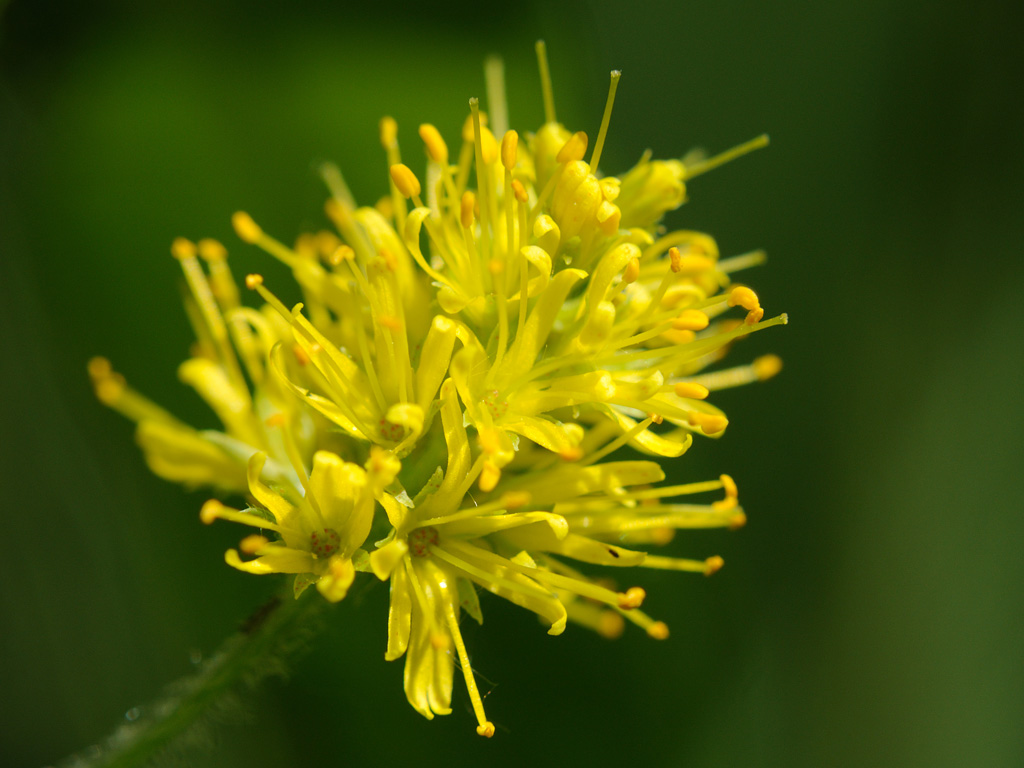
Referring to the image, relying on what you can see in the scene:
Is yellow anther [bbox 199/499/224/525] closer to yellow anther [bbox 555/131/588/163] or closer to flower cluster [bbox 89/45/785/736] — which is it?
flower cluster [bbox 89/45/785/736]

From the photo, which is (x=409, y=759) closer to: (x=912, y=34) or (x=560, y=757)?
(x=560, y=757)

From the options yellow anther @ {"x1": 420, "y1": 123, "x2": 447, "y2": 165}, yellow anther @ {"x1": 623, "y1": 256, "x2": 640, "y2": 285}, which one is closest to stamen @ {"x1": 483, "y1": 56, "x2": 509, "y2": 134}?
yellow anther @ {"x1": 420, "y1": 123, "x2": 447, "y2": 165}

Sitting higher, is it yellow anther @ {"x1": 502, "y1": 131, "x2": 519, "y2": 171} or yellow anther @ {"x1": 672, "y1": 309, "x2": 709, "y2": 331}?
yellow anther @ {"x1": 502, "y1": 131, "x2": 519, "y2": 171}

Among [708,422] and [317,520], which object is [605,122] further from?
[317,520]

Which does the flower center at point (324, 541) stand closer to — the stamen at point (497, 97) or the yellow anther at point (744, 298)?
the yellow anther at point (744, 298)

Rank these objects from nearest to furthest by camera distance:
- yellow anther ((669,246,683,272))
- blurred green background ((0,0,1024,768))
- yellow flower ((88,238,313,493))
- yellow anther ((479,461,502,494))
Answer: yellow anther ((479,461,502,494))
yellow anther ((669,246,683,272))
yellow flower ((88,238,313,493))
blurred green background ((0,0,1024,768))

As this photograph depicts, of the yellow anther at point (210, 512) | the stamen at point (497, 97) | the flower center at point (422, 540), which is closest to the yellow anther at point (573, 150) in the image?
the stamen at point (497, 97)
